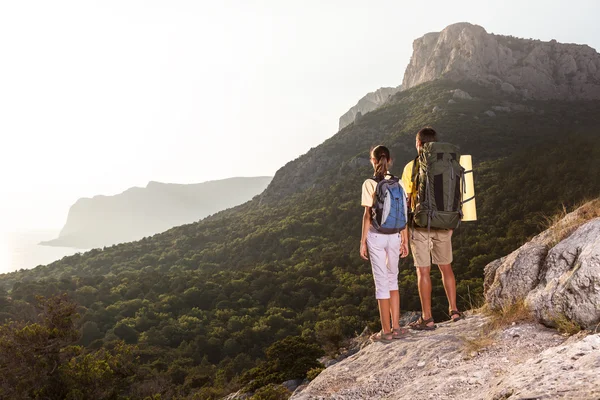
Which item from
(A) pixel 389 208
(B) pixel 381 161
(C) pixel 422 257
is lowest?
(C) pixel 422 257

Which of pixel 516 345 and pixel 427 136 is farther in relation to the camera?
pixel 427 136

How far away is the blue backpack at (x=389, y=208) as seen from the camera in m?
4.12

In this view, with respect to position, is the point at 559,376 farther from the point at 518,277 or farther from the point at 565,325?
the point at 518,277

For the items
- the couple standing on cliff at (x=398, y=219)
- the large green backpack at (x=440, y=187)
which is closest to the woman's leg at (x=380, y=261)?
the couple standing on cliff at (x=398, y=219)

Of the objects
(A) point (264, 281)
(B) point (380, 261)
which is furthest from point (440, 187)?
(A) point (264, 281)

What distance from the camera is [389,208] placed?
4.11m

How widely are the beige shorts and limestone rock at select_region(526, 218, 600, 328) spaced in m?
1.00

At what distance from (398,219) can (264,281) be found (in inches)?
1071

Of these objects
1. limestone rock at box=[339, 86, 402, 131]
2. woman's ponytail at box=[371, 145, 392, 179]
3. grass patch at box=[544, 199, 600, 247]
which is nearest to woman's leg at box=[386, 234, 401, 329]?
woman's ponytail at box=[371, 145, 392, 179]

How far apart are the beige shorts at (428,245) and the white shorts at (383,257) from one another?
0.36 meters

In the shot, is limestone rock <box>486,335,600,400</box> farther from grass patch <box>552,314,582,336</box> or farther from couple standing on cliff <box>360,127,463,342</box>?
couple standing on cliff <box>360,127,463,342</box>

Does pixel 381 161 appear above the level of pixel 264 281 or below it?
above

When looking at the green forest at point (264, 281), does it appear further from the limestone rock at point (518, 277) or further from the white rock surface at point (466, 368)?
the white rock surface at point (466, 368)

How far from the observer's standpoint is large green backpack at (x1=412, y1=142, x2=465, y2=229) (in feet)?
14.0
